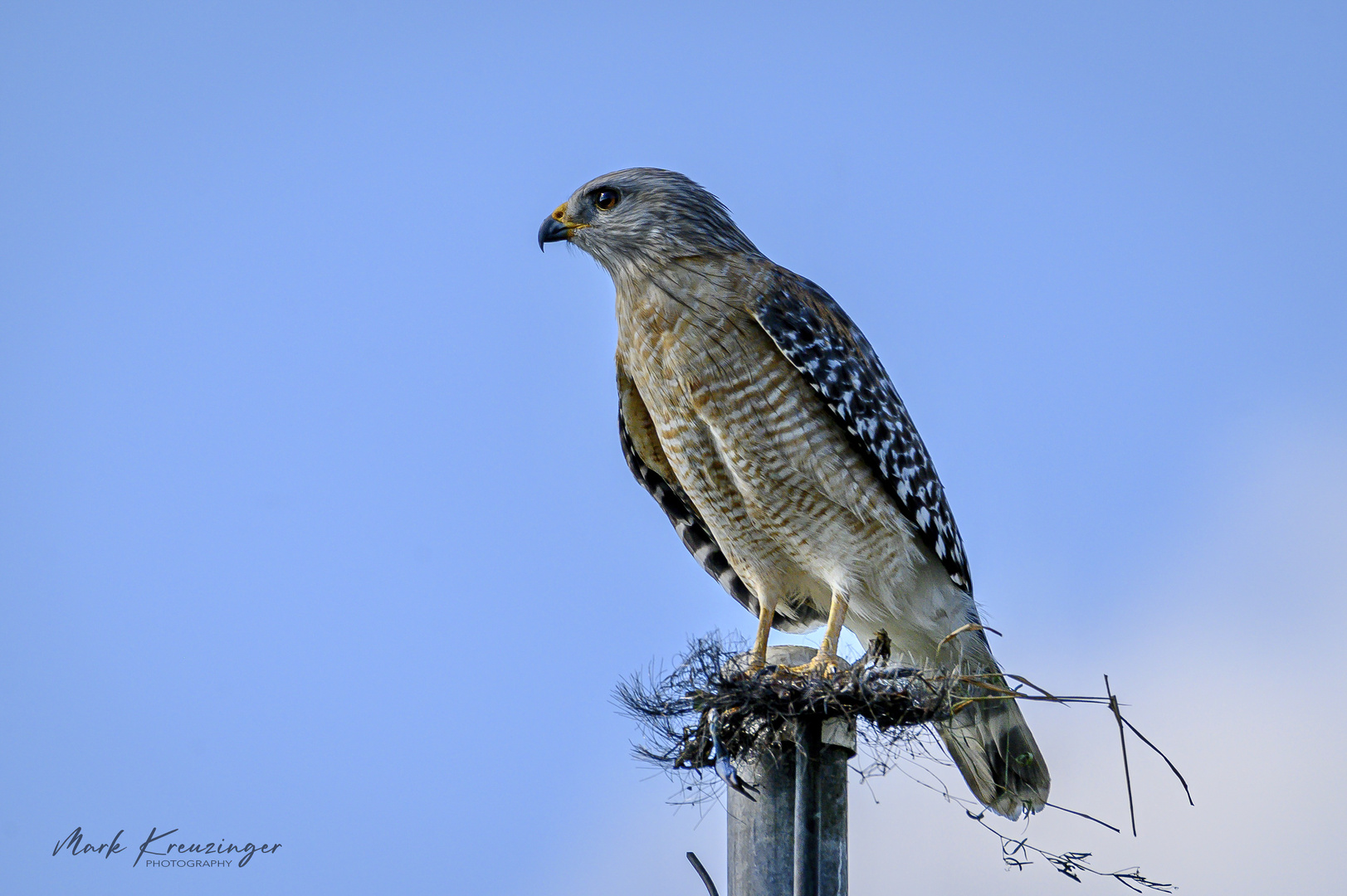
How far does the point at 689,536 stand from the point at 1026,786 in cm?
225

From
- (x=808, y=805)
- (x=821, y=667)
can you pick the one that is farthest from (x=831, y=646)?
(x=808, y=805)

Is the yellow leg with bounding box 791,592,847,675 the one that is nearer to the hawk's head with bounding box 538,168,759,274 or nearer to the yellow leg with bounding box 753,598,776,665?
the yellow leg with bounding box 753,598,776,665

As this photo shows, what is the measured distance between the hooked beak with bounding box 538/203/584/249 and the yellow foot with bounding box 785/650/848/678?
2622 mm

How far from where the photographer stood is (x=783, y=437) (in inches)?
233

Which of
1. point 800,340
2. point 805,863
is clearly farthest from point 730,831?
point 800,340

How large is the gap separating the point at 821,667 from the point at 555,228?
279cm

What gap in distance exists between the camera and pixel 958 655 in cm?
648

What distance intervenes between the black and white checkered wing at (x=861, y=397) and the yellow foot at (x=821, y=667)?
0.97m

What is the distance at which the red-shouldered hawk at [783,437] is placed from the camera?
5.93 metres

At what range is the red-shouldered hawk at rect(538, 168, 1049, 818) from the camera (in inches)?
234

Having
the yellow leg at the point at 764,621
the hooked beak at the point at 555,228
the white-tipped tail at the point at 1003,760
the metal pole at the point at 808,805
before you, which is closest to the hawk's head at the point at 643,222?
the hooked beak at the point at 555,228

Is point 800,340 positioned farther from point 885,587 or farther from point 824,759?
point 824,759

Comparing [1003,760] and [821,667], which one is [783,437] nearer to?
[821,667]

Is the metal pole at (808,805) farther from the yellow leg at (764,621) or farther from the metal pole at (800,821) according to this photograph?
the yellow leg at (764,621)
